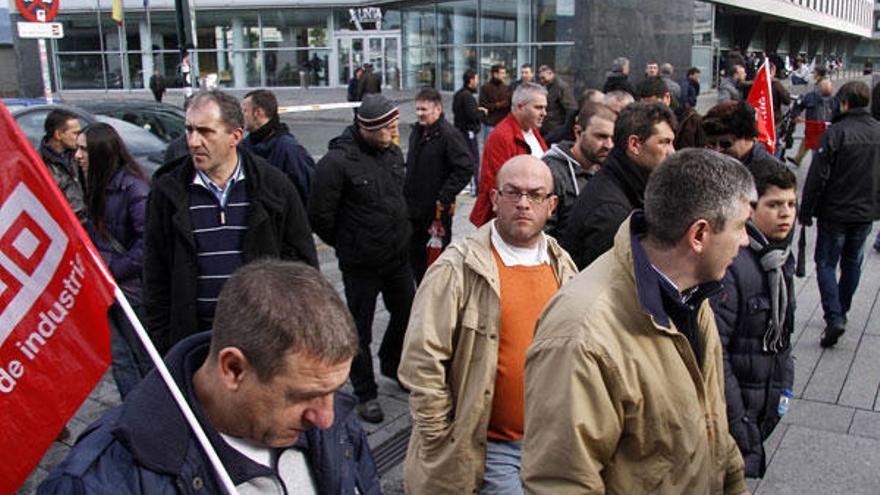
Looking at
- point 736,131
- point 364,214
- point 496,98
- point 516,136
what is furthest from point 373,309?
point 496,98

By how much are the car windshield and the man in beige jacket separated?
7.78 m

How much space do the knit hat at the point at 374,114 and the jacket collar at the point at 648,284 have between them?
2711 mm

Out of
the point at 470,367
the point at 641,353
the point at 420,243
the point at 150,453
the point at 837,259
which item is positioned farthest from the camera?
the point at 420,243

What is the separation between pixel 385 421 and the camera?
4859mm

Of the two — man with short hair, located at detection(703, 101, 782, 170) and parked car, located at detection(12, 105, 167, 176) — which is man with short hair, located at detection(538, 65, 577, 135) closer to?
parked car, located at detection(12, 105, 167, 176)

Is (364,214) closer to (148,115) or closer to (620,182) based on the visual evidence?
(620,182)

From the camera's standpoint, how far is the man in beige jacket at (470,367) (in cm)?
296

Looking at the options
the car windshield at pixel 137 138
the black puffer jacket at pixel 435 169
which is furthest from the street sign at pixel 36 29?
the black puffer jacket at pixel 435 169

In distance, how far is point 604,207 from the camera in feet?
11.5

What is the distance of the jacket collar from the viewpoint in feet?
7.03

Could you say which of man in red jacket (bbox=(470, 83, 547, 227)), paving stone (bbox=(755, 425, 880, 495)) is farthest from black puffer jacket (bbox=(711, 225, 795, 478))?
Answer: man in red jacket (bbox=(470, 83, 547, 227))

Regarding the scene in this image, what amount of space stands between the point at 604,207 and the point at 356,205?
1828 millimetres

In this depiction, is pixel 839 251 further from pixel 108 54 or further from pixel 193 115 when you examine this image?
pixel 108 54

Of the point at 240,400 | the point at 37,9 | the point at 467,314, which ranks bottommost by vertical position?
the point at 467,314
